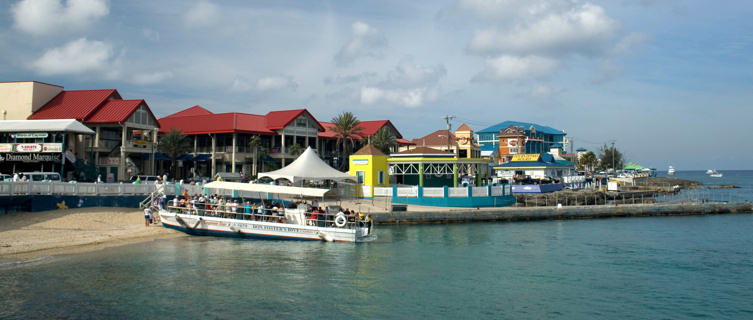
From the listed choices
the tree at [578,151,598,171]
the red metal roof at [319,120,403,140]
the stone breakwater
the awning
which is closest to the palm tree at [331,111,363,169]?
the red metal roof at [319,120,403,140]

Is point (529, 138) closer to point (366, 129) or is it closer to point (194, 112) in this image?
point (366, 129)

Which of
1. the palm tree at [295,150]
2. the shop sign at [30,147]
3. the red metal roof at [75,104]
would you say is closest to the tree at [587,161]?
the palm tree at [295,150]

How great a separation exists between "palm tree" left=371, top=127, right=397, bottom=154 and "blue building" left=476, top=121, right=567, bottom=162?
28319 mm

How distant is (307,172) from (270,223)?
1310 cm

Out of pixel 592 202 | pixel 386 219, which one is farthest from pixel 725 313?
pixel 592 202

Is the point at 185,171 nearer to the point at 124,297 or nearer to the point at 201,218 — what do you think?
the point at 201,218

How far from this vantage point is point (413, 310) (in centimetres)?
1530

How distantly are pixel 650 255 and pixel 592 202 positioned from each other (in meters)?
32.5

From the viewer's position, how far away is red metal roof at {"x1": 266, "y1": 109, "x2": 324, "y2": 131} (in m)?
59.0

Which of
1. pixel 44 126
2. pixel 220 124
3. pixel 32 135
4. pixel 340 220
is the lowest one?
pixel 340 220

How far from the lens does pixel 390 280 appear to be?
742 inches

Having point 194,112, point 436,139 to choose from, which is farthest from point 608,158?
point 194,112

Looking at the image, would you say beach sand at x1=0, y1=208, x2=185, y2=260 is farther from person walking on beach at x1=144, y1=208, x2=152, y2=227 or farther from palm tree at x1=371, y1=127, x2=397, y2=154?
palm tree at x1=371, y1=127, x2=397, y2=154

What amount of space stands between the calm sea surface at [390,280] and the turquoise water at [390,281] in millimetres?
52
